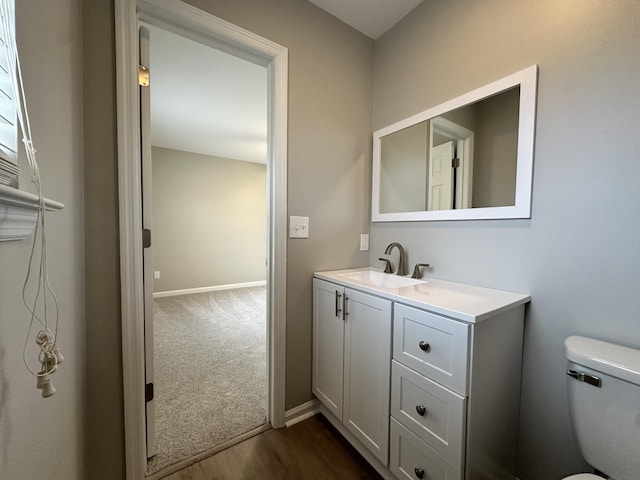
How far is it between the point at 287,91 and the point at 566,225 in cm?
152

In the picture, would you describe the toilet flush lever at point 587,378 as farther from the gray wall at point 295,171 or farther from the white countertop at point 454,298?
the gray wall at point 295,171

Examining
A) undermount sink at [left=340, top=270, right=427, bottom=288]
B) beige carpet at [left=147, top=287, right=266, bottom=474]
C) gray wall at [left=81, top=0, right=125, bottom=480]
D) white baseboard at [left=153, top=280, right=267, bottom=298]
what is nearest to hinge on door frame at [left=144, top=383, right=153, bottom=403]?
gray wall at [left=81, top=0, right=125, bottom=480]

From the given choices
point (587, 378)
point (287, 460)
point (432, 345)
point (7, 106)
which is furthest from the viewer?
point (287, 460)

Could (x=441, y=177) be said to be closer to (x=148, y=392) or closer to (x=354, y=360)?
(x=354, y=360)

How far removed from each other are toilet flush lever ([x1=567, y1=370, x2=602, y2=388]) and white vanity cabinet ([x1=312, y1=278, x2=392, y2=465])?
62 centimetres

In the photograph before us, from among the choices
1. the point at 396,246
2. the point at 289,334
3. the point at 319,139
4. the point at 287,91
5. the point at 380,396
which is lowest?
the point at 380,396

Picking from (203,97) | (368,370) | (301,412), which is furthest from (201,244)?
(368,370)

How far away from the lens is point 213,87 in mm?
2443

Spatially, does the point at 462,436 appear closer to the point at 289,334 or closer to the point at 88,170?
the point at 289,334

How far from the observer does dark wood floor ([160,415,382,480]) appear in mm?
1242

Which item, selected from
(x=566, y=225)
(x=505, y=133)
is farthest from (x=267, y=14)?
(x=566, y=225)

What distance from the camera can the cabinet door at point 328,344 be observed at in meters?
1.43

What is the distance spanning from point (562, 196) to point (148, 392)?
2.07m

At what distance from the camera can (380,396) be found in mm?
1179
